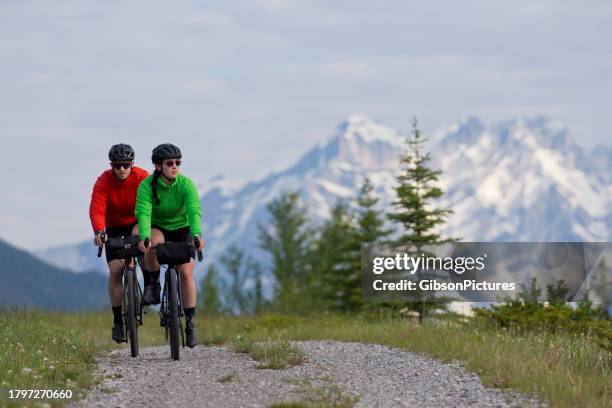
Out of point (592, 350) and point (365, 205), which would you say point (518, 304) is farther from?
point (365, 205)

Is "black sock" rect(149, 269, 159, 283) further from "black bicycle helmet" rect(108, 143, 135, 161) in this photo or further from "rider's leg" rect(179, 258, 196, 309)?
"black bicycle helmet" rect(108, 143, 135, 161)

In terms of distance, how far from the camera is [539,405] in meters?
8.55

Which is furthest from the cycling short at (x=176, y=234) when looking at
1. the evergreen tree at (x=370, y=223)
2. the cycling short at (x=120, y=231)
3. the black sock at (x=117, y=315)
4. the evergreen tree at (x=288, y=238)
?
the evergreen tree at (x=288, y=238)

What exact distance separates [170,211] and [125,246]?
2.70ft

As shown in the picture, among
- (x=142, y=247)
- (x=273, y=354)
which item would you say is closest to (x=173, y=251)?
(x=142, y=247)

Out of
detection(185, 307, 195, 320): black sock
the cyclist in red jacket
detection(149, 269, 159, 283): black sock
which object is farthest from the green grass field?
detection(149, 269, 159, 283): black sock

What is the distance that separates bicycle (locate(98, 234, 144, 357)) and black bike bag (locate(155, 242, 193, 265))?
534 mm

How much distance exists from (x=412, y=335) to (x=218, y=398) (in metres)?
5.94

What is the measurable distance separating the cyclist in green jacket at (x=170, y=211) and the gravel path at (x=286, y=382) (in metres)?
1.19

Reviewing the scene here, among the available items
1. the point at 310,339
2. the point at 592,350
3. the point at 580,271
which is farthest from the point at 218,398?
the point at 580,271

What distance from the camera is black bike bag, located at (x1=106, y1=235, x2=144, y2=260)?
1184cm

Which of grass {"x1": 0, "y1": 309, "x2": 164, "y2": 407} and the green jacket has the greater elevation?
the green jacket

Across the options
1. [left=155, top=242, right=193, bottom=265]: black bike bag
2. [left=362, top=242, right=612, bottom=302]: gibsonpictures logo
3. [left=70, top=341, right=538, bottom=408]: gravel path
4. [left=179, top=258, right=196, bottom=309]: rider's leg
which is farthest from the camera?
[left=362, top=242, right=612, bottom=302]: gibsonpictures logo

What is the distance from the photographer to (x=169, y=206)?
11648 millimetres
